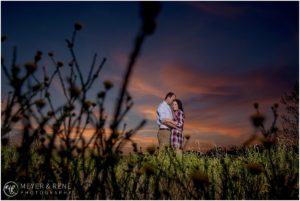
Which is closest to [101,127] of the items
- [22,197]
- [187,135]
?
[22,197]

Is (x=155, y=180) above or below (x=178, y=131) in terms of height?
below

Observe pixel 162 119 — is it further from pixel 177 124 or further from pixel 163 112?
pixel 177 124

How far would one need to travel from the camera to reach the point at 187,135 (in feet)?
13.4

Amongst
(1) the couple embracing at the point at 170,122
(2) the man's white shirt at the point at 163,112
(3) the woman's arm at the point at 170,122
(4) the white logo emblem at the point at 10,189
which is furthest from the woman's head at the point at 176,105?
(4) the white logo emblem at the point at 10,189

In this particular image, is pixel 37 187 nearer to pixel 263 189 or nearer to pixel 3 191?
pixel 3 191

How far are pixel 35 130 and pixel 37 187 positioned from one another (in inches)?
27.6

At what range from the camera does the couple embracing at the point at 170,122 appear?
984cm

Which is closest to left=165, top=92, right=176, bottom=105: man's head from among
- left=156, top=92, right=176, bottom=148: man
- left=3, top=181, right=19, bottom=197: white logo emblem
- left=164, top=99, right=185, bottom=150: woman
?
left=156, top=92, right=176, bottom=148: man

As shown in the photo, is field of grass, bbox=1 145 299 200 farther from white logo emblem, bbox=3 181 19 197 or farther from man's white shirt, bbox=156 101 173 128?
man's white shirt, bbox=156 101 173 128

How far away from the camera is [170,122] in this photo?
9852 millimetres

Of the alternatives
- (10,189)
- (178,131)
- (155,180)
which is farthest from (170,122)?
(10,189)

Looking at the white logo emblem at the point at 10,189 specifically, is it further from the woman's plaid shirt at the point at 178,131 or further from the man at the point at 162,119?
the woman's plaid shirt at the point at 178,131

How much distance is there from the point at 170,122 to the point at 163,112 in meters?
0.33

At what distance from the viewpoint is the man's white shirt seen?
9805mm
